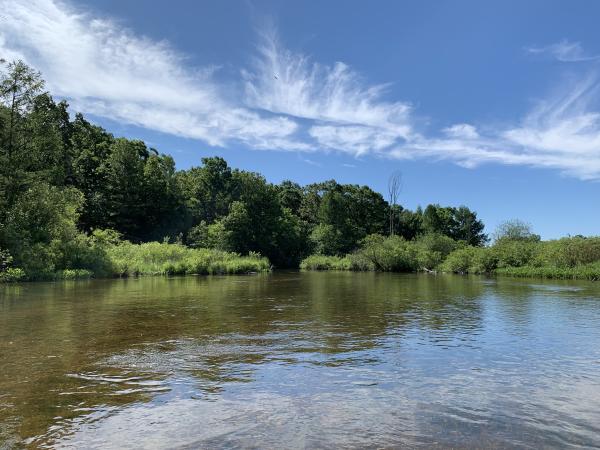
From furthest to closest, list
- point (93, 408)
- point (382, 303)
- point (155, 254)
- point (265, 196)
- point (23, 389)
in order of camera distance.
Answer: point (265, 196) → point (155, 254) → point (382, 303) → point (23, 389) → point (93, 408)

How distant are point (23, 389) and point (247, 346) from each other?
15.8 ft

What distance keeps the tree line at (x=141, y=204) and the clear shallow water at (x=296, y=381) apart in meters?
23.9

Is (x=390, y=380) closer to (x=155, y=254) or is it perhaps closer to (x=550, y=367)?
(x=550, y=367)

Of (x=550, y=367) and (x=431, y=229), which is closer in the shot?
(x=550, y=367)

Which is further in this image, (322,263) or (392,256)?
(322,263)

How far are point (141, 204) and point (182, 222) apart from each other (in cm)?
924

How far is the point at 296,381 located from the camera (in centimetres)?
794

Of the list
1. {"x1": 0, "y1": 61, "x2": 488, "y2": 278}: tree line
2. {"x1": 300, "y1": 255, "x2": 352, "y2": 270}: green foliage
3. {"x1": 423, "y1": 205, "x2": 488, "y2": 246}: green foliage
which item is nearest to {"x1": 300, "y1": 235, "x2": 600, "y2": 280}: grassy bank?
{"x1": 300, "y1": 255, "x2": 352, "y2": 270}: green foliage

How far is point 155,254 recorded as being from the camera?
4653 cm

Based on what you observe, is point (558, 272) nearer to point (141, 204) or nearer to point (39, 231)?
point (39, 231)

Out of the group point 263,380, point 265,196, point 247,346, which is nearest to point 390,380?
point 263,380

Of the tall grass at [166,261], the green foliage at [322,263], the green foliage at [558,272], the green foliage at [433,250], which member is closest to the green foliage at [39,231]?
the tall grass at [166,261]

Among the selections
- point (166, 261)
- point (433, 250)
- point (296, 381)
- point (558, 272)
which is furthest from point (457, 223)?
point (296, 381)

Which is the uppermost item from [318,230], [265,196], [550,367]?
[265,196]
